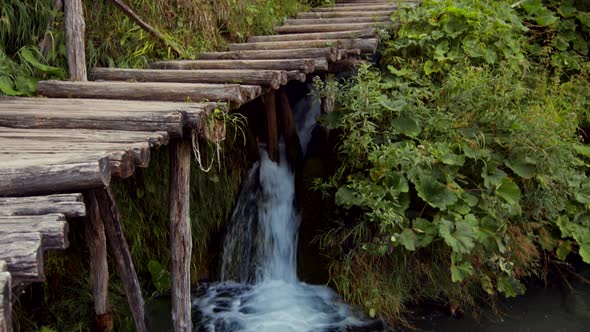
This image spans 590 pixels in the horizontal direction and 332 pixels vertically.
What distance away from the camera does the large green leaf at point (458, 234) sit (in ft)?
15.7

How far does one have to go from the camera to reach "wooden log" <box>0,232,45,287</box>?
177cm

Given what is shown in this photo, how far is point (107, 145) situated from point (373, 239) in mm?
2941

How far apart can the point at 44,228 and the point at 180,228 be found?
1.83 meters

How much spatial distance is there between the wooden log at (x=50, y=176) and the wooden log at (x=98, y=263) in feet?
4.61

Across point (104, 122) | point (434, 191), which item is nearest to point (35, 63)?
point (104, 122)

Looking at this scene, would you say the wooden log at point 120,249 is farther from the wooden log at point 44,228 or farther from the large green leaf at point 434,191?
the large green leaf at point 434,191

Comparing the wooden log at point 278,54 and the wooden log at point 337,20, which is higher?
the wooden log at point 337,20

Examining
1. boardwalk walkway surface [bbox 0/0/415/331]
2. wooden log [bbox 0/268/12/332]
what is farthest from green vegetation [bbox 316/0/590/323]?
wooden log [bbox 0/268/12/332]

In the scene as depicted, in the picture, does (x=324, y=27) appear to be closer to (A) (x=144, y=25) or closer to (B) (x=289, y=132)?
(B) (x=289, y=132)

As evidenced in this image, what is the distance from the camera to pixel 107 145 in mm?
2914

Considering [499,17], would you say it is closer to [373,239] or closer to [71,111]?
[373,239]

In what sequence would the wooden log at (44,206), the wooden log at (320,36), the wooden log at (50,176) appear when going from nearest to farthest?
1. the wooden log at (44,206)
2. the wooden log at (50,176)
3. the wooden log at (320,36)

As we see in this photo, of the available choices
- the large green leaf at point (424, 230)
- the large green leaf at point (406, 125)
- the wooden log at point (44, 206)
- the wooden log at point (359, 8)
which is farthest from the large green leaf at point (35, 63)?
the wooden log at point (359, 8)

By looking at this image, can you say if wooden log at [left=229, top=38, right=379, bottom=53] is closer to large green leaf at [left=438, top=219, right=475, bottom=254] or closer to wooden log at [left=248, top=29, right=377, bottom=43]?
wooden log at [left=248, top=29, right=377, bottom=43]
